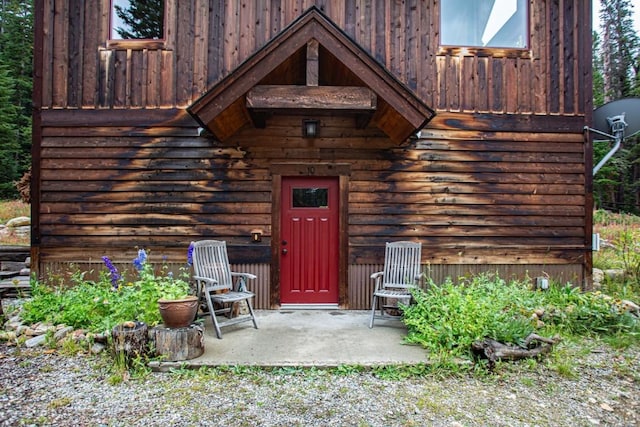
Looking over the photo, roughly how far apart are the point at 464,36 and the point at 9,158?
60.7 ft

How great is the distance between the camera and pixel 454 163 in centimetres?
549

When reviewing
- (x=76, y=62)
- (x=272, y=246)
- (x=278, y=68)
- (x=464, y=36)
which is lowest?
(x=272, y=246)

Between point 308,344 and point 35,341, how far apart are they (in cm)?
278

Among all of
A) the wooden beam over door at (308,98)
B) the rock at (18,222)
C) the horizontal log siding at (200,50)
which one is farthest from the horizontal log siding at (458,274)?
the rock at (18,222)

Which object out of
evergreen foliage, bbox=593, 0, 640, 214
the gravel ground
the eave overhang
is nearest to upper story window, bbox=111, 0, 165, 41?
the eave overhang

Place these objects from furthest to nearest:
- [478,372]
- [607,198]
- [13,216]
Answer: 1. [607,198]
2. [13,216]
3. [478,372]

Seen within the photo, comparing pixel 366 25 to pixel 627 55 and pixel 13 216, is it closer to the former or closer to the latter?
pixel 13 216

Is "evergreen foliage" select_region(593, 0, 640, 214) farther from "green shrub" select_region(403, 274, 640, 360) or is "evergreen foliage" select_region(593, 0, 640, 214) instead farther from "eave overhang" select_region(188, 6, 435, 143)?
"eave overhang" select_region(188, 6, 435, 143)

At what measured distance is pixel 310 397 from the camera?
2.84 m

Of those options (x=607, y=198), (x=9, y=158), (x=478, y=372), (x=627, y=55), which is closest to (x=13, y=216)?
(x=9, y=158)

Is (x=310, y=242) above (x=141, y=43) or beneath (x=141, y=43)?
beneath

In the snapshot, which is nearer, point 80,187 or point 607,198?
point 80,187

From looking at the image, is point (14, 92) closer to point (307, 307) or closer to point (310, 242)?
point (310, 242)

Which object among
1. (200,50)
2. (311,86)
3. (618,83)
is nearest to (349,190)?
(311,86)
